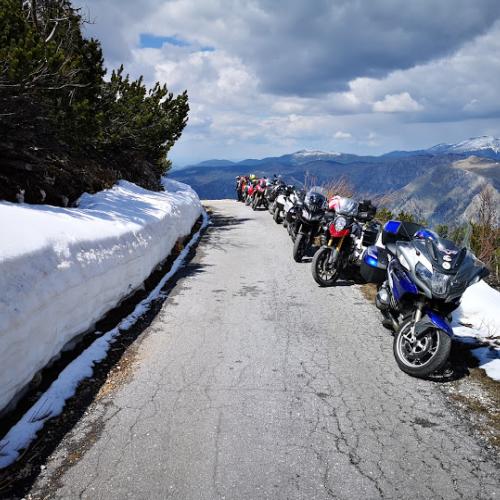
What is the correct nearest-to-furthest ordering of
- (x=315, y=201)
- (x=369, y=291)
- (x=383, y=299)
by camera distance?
1. (x=383, y=299)
2. (x=369, y=291)
3. (x=315, y=201)

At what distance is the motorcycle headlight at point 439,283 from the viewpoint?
4.24m

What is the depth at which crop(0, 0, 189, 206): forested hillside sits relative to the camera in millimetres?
6590

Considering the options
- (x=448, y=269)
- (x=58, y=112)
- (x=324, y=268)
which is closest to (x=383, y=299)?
A: (x=448, y=269)

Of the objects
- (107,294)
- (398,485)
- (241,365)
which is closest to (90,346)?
(107,294)

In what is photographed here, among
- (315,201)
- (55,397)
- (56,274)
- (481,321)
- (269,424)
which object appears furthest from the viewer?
(315,201)

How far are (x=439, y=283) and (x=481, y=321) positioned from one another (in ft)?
6.78

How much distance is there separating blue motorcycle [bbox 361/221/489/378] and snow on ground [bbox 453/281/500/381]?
29.2 inches

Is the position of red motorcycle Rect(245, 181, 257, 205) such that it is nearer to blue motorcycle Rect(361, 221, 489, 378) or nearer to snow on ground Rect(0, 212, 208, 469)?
snow on ground Rect(0, 212, 208, 469)

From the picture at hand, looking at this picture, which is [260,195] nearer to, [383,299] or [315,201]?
[315,201]

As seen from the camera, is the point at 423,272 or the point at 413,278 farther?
the point at 413,278

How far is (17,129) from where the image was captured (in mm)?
7645

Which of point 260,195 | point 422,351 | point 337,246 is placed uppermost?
point 260,195

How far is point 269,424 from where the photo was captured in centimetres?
351

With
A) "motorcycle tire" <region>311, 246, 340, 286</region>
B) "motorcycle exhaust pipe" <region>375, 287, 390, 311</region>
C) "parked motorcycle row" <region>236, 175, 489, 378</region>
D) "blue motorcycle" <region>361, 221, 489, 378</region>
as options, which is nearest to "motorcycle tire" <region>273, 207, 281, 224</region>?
"parked motorcycle row" <region>236, 175, 489, 378</region>
